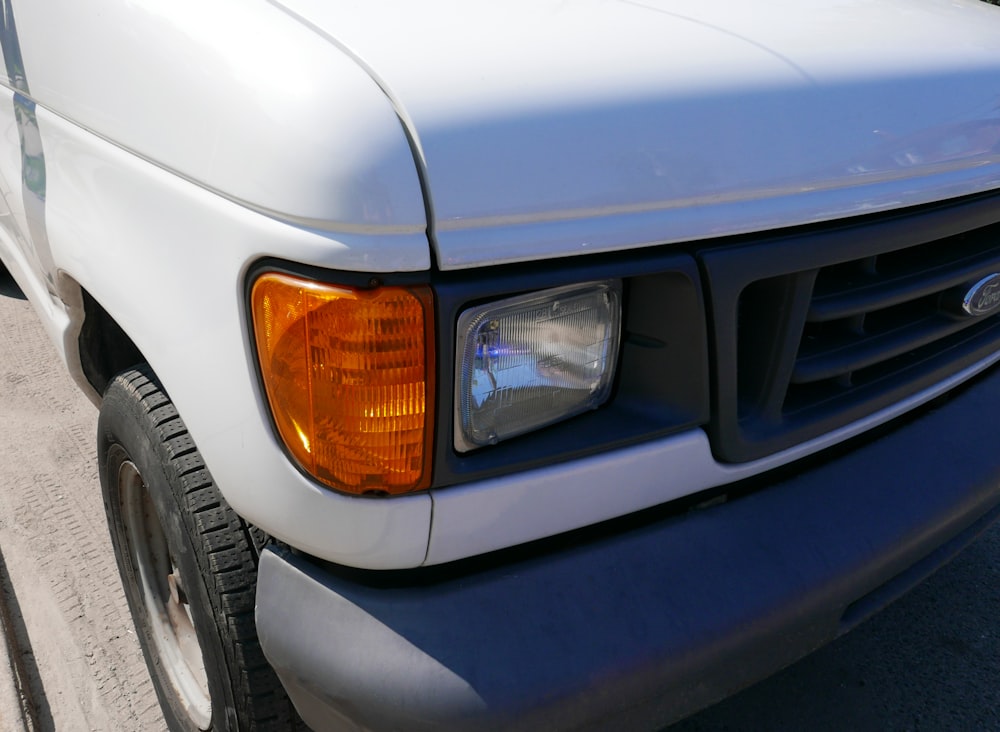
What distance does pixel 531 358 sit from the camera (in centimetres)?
125

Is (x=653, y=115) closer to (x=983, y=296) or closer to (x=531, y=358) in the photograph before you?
(x=531, y=358)

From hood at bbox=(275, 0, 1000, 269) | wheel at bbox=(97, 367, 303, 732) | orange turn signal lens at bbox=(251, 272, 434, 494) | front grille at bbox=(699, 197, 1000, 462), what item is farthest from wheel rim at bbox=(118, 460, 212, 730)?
front grille at bbox=(699, 197, 1000, 462)

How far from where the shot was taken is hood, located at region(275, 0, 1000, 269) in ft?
3.67

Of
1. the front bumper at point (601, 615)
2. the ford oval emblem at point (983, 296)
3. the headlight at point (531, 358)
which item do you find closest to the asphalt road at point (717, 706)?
the front bumper at point (601, 615)

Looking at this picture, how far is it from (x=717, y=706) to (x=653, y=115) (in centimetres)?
155

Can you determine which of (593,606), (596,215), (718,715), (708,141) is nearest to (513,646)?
(593,606)

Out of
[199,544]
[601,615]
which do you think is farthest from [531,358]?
[199,544]

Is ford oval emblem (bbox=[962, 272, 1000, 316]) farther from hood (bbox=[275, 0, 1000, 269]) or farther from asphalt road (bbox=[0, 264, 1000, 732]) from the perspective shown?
asphalt road (bbox=[0, 264, 1000, 732])

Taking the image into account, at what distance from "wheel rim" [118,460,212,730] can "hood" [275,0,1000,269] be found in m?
1.12

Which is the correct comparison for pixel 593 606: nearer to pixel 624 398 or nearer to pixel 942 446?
pixel 624 398

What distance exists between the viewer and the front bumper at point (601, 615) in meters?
1.17

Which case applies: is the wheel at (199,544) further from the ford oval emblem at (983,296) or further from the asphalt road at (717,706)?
the ford oval emblem at (983,296)

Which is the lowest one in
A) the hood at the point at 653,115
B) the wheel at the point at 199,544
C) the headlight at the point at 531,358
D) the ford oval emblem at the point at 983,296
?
the wheel at the point at 199,544

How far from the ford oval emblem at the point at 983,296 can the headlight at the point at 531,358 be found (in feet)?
2.81
